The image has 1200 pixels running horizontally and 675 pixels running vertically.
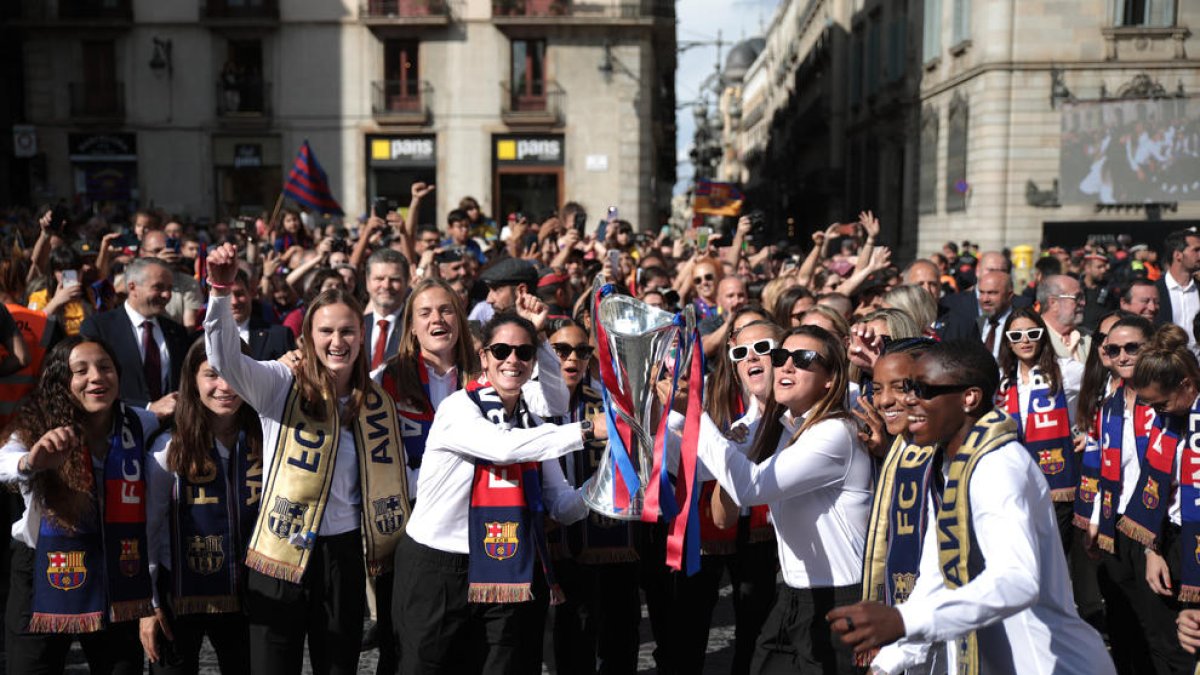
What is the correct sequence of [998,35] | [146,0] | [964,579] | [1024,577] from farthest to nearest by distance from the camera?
[146,0] → [998,35] → [964,579] → [1024,577]

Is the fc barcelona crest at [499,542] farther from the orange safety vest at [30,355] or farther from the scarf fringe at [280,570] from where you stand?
the orange safety vest at [30,355]

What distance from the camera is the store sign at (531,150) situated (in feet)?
93.0

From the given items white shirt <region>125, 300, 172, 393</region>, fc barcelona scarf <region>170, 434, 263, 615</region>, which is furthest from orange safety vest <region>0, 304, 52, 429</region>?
fc barcelona scarf <region>170, 434, 263, 615</region>

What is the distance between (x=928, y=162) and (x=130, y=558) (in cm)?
2904

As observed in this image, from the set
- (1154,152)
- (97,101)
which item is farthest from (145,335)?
(97,101)

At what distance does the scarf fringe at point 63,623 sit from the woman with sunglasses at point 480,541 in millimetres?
1112

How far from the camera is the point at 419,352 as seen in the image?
5.03 m

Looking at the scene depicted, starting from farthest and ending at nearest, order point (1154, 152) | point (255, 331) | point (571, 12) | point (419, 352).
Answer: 1. point (571, 12)
2. point (1154, 152)
3. point (255, 331)
4. point (419, 352)

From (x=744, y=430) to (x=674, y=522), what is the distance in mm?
732

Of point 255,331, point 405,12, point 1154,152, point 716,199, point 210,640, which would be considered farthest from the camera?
point 405,12

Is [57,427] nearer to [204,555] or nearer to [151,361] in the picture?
[204,555]

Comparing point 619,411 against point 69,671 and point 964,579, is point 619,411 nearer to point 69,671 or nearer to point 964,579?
point 964,579

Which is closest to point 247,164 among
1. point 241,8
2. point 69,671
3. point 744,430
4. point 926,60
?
point 241,8

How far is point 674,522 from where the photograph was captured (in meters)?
3.62
